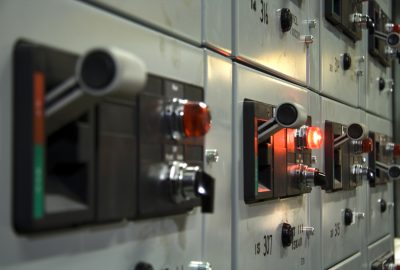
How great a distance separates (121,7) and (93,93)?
0.88ft

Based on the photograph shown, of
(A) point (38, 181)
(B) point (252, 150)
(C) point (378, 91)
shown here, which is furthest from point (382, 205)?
(A) point (38, 181)

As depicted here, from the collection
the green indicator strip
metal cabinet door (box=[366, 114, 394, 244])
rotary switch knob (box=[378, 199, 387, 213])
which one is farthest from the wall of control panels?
rotary switch knob (box=[378, 199, 387, 213])

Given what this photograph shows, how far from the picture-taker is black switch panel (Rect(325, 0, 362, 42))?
1854mm

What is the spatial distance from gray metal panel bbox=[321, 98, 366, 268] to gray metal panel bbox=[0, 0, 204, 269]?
0.93m

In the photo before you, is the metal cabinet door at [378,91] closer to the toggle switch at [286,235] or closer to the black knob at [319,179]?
the black knob at [319,179]

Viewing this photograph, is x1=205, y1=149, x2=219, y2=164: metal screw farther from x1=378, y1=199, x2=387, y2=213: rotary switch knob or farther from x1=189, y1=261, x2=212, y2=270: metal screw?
x1=378, y1=199, x2=387, y2=213: rotary switch knob

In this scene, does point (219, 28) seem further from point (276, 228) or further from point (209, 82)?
point (276, 228)

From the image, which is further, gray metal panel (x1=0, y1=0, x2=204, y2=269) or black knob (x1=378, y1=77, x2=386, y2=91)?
black knob (x1=378, y1=77, x2=386, y2=91)

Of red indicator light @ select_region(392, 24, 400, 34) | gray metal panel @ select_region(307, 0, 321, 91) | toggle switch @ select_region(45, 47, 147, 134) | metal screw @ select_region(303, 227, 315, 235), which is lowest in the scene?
metal screw @ select_region(303, 227, 315, 235)

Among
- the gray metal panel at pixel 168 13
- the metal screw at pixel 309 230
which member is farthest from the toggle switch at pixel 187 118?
the metal screw at pixel 309 230

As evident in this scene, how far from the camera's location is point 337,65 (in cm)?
200

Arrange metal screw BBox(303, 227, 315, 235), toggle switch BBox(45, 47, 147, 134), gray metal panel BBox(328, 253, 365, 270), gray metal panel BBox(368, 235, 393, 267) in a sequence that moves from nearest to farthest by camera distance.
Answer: toggle switch BBox(45, 47, 147, 134) < metal screw BBox(303, 227, 315, 235) < gray metal panel BBox(328, 253, 365, 270) < gray metal panel BBox(368, 235, 393, 267)

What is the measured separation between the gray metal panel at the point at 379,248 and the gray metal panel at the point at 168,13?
5.80 feet

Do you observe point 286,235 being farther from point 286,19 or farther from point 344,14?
point 344,14
